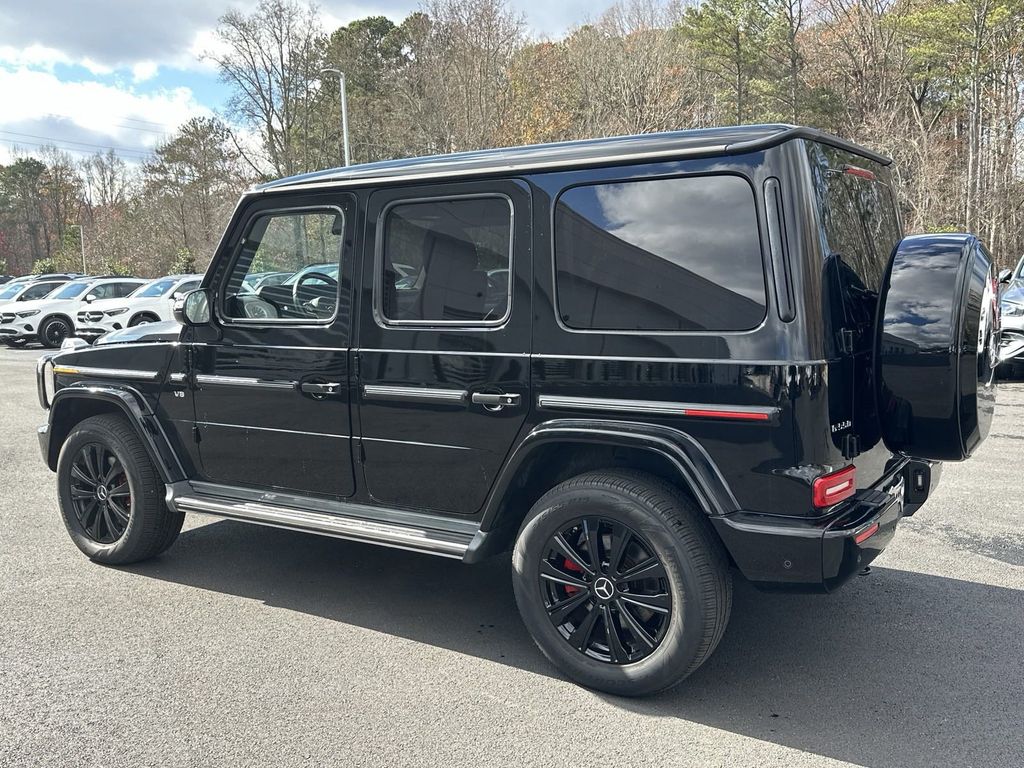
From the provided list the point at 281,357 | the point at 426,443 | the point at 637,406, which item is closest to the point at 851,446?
the point at 637,406

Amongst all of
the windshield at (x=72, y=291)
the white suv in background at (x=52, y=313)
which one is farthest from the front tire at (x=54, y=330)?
the windshield at (x=72, y=291)

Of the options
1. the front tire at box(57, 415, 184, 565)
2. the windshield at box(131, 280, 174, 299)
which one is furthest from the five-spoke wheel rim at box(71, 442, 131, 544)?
the windshield at box(131, 280, 174, 299)

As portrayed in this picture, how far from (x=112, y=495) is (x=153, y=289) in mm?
16115

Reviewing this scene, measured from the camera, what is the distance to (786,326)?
301cm

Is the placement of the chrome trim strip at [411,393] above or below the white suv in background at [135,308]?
below

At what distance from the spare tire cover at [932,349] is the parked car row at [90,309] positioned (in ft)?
58.1

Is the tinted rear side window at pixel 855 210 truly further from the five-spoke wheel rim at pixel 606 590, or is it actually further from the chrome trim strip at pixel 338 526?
the chrome trim strip at pixel 338 526

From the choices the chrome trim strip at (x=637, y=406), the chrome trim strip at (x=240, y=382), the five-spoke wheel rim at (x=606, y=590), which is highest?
the chrome trim strip at (x=240, y=382)

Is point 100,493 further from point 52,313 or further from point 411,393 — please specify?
point 52,313

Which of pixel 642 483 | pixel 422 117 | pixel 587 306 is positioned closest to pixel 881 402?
pixel 642 483

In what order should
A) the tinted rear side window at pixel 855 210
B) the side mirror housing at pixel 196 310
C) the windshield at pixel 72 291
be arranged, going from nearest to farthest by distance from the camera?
the tinted rear side window at pixel 855 210 → the side mirror housing at pixel 196 310 → the windshield at pixel 72 291

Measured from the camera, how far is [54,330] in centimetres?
2062

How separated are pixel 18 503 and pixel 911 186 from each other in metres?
24.6

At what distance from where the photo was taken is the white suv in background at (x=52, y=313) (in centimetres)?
2023
